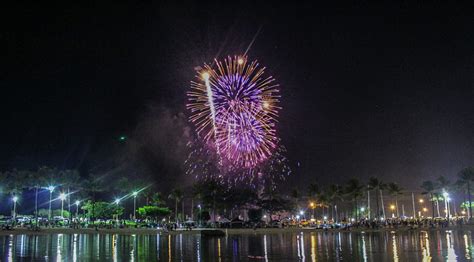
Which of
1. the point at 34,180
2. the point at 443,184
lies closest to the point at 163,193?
the point at 34,180

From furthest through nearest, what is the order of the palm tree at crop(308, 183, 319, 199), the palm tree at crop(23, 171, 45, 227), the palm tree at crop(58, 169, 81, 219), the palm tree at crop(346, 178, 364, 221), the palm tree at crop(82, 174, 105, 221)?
1. the palm tree at crop(308, 183, 319, 199)
2. the palm tree at crop(346, 178, 364, 221)
3. the palm tree at crop(82, 174, 105, 221)
4. the palm tree at crop(58, 169, 81, 219)
5. the palm tree at crop(23, 171, 45, 227)

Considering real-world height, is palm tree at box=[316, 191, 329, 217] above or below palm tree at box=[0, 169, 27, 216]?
below

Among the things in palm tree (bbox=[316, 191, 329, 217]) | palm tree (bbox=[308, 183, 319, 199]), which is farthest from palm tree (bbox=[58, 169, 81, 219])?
palm tree (bbox=[316, 191, 329, 217])

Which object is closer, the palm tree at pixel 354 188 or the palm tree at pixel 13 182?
the palm tree at pixel 13 182

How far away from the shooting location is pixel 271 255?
32938 mm

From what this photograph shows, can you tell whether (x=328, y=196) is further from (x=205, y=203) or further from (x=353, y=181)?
(x=205, y=203)

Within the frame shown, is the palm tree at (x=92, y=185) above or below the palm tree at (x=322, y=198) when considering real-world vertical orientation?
above

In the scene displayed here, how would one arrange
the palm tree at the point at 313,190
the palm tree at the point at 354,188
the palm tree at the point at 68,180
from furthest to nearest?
the palm tree at the point at 313,190 < the palm tree at the point at 354,188 < the palm tree at the point at 68,180

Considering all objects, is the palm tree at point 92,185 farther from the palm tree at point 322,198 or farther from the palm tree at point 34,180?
the palm tree at point 322,198

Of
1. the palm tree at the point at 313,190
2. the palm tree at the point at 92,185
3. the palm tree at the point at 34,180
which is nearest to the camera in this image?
the palm tree at the point at 34,180

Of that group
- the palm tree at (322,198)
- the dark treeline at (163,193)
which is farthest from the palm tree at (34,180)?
the palm tree at (322,198)

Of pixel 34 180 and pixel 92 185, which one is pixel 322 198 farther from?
pixel 34 180

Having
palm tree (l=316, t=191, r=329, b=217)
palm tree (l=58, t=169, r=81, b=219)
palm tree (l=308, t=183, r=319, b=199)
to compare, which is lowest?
palm tree (l=316, t=191, r=329, b=217)

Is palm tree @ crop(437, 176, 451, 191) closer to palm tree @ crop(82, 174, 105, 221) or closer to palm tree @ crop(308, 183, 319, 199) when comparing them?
palm tree @ crop(308, 183, 319, 199)
